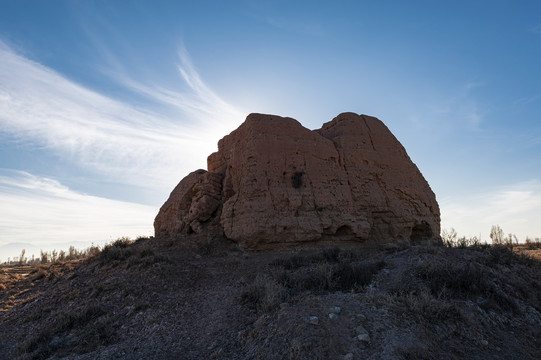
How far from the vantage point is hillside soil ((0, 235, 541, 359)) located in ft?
17.7

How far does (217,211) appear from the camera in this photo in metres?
13.9

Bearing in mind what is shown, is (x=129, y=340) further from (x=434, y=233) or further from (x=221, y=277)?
(x=434, y=233)

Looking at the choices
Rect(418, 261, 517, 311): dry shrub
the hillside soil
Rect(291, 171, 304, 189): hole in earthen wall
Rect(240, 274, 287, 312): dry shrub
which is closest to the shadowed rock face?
Rect(291, 171, 304, 189): hole in earthen wall

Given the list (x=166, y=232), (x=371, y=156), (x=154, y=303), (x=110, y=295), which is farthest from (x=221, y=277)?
(x=371, y=156)

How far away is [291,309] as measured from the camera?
20.7 feet

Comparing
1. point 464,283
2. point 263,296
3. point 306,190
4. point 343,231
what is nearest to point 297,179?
point 306,190

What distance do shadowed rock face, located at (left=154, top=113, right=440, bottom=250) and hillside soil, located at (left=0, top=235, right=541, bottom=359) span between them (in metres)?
1.48

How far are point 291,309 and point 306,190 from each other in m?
6.67

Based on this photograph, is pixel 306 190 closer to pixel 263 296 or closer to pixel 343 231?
pixel 343 231

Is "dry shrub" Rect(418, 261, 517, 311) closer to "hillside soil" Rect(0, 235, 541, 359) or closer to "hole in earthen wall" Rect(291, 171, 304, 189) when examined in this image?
"hillside soil" Rect(0, 235, 541, 359)

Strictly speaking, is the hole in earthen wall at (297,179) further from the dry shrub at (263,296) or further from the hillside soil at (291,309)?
the dry shrub at (263,296)

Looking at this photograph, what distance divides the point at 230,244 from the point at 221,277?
8.40 ft

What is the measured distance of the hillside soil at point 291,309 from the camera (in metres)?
5.39

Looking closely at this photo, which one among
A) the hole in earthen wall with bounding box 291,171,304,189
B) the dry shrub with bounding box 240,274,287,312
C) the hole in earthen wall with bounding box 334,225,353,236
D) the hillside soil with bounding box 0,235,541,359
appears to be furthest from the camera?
the hole in earthen wall with bounding box 334,225,353,236
